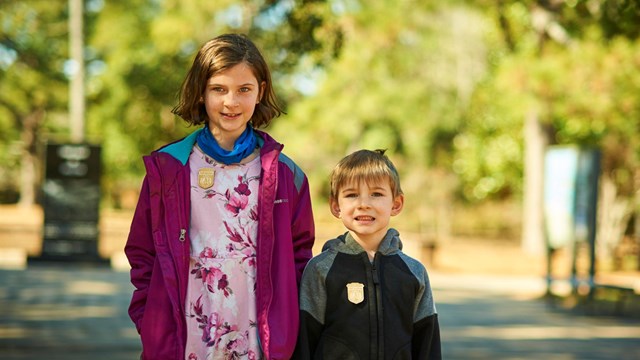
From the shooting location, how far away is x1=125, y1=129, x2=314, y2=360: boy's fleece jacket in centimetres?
327

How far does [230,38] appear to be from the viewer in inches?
137

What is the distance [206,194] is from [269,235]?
9.6 inches

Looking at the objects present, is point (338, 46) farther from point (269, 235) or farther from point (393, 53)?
point (393, 53)

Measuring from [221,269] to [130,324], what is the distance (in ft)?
25.8

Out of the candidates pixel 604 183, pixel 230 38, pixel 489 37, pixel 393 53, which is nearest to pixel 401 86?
pixel 393 53

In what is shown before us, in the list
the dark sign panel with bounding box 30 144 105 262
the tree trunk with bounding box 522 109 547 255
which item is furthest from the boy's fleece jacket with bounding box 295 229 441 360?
the tree trunk with bounding box 522 109 547 255

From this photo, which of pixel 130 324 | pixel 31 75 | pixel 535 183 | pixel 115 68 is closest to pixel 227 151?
pixel 130 324

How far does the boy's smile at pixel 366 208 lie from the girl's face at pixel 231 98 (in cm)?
43

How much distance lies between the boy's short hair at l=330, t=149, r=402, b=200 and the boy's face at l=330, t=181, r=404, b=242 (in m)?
0.02

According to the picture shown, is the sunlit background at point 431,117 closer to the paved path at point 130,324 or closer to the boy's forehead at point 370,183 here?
the paved path at point 130,324

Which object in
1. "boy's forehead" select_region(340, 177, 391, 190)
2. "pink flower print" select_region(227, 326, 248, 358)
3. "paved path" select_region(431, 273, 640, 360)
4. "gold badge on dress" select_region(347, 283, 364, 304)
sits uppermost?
"boy's forehead" select_region(340, 177, 391, 190)

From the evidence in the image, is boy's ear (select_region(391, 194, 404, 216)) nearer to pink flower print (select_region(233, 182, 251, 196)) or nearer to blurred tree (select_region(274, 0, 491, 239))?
pink flower print (select_region(233, 182, 251, 196))

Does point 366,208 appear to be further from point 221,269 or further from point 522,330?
point 522,330

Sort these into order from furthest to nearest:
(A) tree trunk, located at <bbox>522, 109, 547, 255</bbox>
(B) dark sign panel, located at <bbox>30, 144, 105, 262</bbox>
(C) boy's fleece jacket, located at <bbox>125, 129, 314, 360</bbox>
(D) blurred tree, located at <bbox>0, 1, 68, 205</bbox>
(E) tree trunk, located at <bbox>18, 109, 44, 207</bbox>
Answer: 1. (E) tree trunk, located at <bbox>18, 109, 44, 207</bbox>
2. (D) blurred tree, located at <bbox>0, 1, 68, 205</bbox>
3. (A) tree trunk, located at <bbox>522, 109, 547, 255</bbox>
4. (B) dark sign panel, located at <bbox>30, 144, 105, 262</bbox>
5. (C) boy's fleece jacket, located at <bbox>125, 129, 314, 360</bbox>
